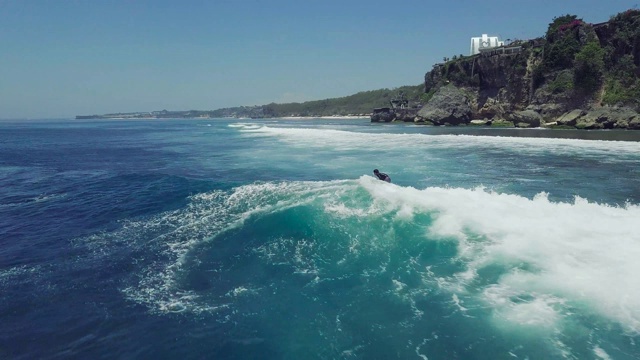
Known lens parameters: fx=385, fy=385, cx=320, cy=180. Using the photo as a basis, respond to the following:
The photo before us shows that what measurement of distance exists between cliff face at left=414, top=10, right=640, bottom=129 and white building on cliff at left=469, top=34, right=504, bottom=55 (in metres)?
35.9

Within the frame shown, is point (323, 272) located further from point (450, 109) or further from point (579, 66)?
point (450, 109)

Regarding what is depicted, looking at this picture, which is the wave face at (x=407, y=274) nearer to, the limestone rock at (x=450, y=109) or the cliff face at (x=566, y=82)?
the cliff face at (x=566, y=82)

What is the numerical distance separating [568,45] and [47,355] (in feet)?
279

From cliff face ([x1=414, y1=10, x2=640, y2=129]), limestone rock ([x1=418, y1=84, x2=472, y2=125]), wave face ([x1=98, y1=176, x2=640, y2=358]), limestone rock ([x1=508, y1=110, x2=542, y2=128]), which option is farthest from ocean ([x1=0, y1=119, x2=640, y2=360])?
limestone rock ([x1=418, y1=84, x2=472, y2=125])

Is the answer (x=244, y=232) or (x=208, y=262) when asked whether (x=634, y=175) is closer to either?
(x=244, y=232)

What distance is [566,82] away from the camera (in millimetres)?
67812

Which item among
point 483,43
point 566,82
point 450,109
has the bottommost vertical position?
point 450,109

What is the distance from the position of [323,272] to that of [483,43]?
137062 mm

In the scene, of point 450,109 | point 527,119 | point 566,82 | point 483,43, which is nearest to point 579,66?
point 566,82

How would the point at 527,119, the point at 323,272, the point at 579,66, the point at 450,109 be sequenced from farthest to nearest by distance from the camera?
1. the point at 450,109
2. the point at 527,119
3. the point at 579,66
4. the point at 323,272

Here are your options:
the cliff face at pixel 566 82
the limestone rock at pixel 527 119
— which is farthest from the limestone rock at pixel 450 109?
the limestone rock at pixel 527 119

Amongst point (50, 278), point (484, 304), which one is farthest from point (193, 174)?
point (484, 304)

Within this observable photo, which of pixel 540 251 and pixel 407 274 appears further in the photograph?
pixel 540 251

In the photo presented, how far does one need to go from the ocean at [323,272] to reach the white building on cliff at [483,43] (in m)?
119
